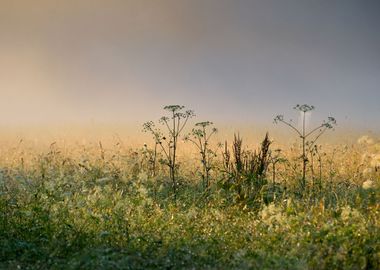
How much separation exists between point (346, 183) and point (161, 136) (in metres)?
4.17

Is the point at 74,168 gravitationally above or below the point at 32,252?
above

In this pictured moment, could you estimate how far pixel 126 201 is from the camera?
969cm

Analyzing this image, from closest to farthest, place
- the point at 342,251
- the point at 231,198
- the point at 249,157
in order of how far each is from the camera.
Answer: the point at 342,251 < the point at 231,198 < the point at 249,157

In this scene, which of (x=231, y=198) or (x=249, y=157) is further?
(x=249, y=157)

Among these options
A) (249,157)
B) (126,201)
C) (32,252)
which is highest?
(249,157)

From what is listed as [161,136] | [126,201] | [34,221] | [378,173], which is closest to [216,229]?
[126,201]

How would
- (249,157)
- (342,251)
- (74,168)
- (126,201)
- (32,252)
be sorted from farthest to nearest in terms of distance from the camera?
(74,168) < (249,157) < (126,201) < (32,252) < (342,251)

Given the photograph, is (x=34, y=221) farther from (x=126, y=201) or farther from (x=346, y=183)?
(x=346, y=183)

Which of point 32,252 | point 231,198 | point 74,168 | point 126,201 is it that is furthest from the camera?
point 74,168

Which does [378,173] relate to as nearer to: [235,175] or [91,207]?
[235,175]

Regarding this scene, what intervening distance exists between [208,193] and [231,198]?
70 cm

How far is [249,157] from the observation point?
12.2 m

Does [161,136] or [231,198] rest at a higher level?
[161,136]

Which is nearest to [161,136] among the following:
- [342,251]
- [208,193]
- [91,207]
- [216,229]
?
[208,193]
